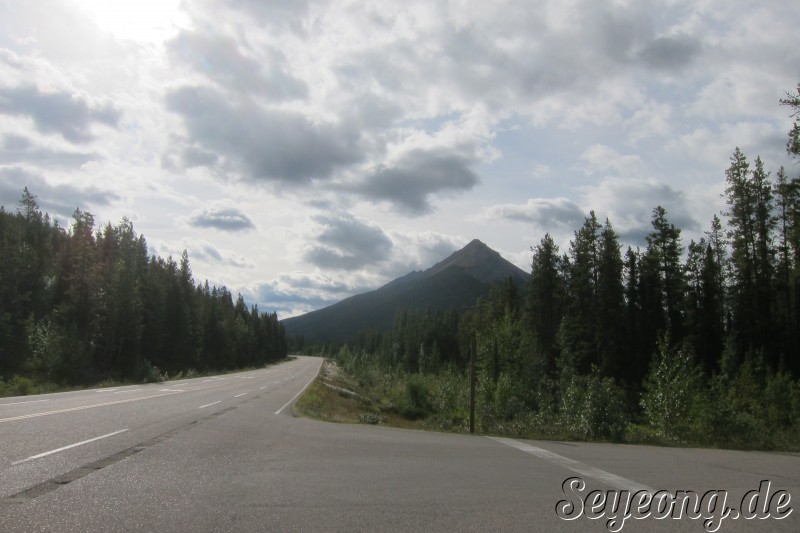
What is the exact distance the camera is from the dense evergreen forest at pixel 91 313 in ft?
141

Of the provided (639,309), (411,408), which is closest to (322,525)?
(411,408)

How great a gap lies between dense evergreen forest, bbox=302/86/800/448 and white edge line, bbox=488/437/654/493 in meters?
7.29

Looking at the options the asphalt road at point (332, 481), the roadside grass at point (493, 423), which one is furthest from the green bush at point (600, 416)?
the asphalt road at point (332, 481)

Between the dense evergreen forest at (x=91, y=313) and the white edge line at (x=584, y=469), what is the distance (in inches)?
1027

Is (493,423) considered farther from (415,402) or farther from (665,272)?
(665,272)

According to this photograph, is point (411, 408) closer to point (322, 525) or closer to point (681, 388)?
point (681, 388)

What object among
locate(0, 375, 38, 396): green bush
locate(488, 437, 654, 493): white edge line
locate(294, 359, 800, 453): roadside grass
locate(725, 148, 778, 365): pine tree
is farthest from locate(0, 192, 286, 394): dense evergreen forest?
locate(725, 148, 778, 365): pine tree

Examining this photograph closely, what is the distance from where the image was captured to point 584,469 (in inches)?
422

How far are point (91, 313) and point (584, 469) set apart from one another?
5731cm

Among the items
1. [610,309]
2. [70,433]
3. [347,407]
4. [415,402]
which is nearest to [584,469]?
[70,433]

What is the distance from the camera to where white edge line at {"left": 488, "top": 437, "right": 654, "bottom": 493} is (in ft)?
29.6

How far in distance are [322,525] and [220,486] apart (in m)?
2.45

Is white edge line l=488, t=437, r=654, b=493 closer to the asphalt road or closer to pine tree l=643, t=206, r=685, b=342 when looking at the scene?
the asphalt road

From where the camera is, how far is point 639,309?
55438 millimetres
